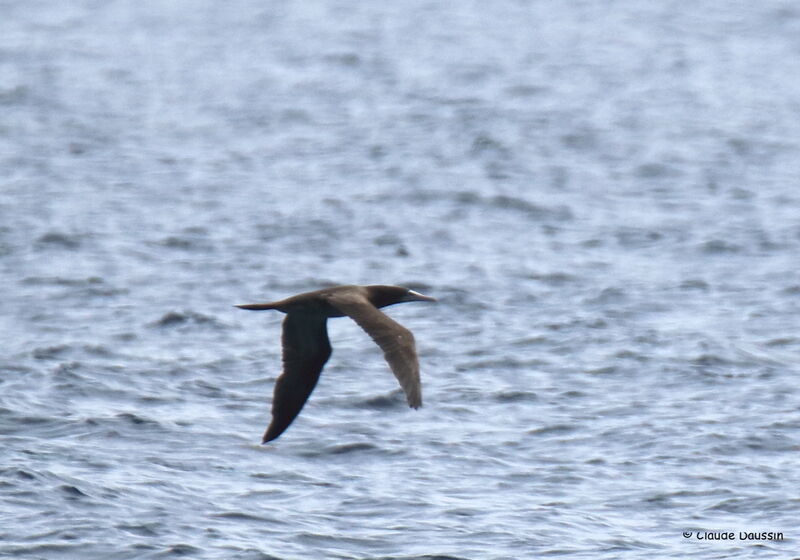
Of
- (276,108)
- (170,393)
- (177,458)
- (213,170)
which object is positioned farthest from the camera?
(276,108)

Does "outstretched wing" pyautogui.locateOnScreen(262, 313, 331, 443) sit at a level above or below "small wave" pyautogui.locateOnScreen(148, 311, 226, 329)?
above

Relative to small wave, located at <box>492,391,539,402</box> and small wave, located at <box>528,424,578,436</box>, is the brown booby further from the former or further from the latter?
small wave, located at <box>492,391,539,402</box>

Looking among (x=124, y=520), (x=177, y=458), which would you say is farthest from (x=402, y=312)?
(x=124, y=520)

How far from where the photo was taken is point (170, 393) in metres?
12.1

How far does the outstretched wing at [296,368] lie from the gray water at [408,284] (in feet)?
2.83

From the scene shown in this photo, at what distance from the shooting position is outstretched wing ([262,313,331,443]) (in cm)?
883

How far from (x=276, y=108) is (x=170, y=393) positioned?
38.8 ft

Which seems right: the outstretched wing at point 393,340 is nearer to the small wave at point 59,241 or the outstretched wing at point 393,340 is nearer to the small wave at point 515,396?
the small wave at point 515,396

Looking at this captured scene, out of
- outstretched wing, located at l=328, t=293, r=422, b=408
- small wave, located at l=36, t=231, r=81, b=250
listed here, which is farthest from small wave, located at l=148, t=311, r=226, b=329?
outstretched wing, located at l=328, t=293, r=422, b=408

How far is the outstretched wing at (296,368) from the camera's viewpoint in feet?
29.0

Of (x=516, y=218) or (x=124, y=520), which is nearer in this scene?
(x=124, y=520)

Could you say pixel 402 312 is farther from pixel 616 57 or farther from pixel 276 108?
pixel 616 57

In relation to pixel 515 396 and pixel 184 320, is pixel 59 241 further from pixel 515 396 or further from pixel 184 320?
pixel 515 396

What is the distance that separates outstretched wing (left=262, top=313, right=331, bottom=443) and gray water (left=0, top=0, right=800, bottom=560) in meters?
0.86
